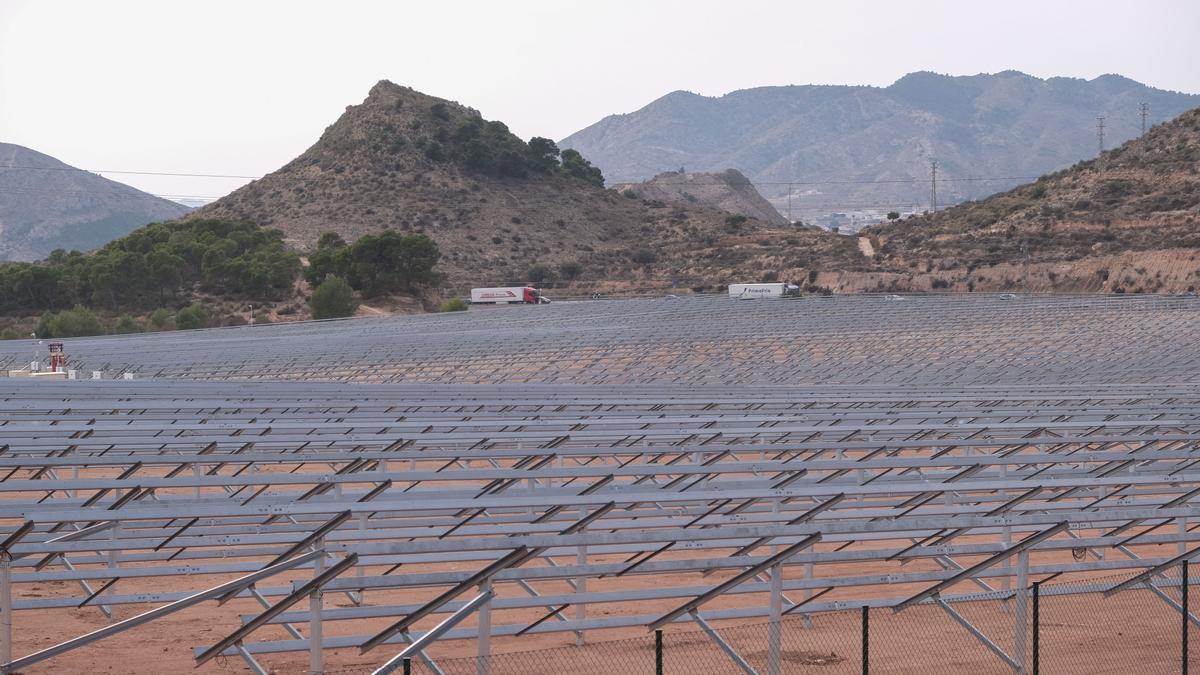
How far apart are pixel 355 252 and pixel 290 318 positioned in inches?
211

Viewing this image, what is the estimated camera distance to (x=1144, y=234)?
3063 inches

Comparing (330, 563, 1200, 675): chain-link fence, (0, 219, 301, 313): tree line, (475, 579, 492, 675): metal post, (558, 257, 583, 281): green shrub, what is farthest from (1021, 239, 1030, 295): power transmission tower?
(475, 579, 492, 675): metal post

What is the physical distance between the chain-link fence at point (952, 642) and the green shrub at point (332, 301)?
190ft

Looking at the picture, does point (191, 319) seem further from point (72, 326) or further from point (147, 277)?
point (147, 277)

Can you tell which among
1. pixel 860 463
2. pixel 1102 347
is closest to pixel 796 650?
pixel 860 463

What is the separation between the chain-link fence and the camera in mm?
11750

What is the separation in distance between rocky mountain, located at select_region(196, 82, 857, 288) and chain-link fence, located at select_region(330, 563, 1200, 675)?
7819 cm

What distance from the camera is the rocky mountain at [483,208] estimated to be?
324 feet

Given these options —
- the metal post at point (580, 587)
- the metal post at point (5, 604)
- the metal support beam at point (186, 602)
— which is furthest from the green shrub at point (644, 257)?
the metal support beam at point (186, 602)

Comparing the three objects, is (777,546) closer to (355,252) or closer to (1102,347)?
(1102,347)

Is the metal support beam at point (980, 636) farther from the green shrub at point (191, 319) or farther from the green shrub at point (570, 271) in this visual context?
the green shrub at point (570, 271)

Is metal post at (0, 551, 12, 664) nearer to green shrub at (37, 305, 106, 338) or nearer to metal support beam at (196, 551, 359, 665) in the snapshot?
metal support beam at (196, 551, 359, 665)

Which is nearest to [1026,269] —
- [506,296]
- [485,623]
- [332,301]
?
[506,296]

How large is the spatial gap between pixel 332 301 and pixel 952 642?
196 feet
